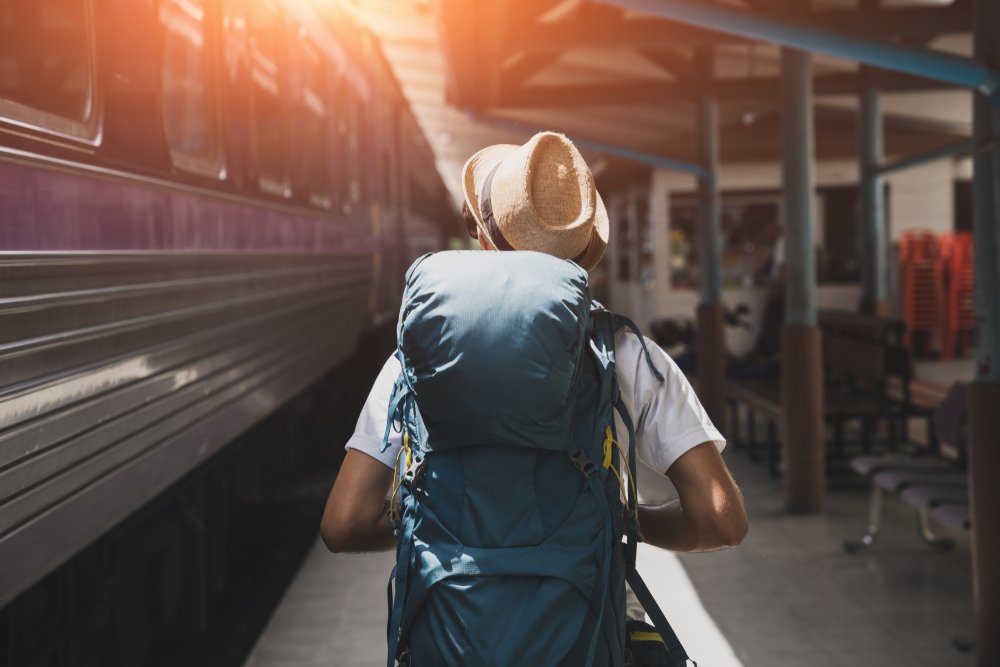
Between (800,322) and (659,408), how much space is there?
5099 millimetres

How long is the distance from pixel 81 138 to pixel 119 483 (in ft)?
2.76

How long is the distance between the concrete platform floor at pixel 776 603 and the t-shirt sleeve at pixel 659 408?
2.50m

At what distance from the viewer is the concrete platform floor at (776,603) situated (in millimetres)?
4270

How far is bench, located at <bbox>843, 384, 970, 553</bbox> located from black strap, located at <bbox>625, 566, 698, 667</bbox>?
2.91m

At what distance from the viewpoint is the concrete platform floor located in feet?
14.0

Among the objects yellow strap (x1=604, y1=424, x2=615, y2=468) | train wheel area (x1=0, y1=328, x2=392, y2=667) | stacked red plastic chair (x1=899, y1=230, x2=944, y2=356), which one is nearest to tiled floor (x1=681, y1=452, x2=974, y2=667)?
train wheel area (x1=0, y1=328, x2=392, y2=667)

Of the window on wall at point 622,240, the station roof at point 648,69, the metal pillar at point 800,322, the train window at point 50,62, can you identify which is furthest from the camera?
the window on wall at point 622,240

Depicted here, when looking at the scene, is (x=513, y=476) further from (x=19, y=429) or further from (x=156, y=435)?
(x=156, y=435)

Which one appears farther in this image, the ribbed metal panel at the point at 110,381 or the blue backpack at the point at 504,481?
the ribbed metal panel at the point at 110,381

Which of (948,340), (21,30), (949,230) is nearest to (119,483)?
(21,30)

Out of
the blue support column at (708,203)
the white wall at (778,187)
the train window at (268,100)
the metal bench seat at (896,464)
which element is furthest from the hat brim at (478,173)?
the white wall at (778,187)

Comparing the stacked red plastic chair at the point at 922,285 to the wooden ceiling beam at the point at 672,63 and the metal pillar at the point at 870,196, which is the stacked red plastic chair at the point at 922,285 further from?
the wooden ceiling beam at the point at 672,63

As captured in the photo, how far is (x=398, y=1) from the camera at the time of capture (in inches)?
392

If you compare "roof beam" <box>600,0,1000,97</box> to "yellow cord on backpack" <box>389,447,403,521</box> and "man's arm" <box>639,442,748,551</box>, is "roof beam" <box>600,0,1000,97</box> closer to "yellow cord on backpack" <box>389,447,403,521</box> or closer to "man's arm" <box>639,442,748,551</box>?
"man's arm" <box>639,442,748,551</box>
